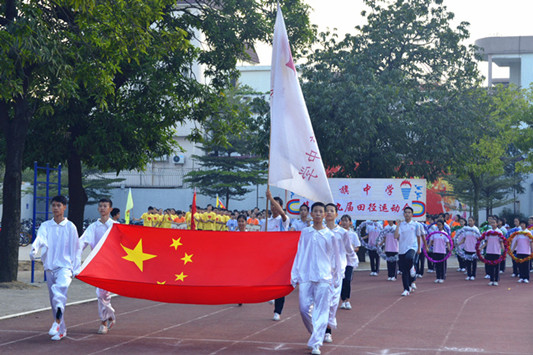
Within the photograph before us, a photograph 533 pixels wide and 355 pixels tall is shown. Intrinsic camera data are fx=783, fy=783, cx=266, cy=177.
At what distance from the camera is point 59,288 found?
11219 millimetres

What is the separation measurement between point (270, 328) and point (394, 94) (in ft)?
59.4

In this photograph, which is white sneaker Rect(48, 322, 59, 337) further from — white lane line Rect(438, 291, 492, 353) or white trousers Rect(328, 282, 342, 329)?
white lane line Rect(438, 291, 492, 353)

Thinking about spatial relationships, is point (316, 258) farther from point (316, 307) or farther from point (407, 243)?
point (407, 243)

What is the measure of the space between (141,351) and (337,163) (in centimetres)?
1978

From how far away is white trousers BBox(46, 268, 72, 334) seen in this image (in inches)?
434

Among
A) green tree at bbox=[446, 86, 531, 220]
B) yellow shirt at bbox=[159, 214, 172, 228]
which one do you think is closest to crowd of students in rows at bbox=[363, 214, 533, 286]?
green tree at bbox=[446, 86, 531, 220]

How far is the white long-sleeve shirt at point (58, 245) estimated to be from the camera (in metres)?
11.4

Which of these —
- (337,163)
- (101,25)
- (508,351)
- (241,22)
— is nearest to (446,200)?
(337,163)

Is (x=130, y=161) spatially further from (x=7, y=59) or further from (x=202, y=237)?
(x=202, y=237)

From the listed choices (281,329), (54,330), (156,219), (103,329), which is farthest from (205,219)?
(54,330)

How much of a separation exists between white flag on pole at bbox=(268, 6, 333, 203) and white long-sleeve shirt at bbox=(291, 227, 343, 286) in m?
0.86

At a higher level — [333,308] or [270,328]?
[333,308]

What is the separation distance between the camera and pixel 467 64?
31844 millimetres

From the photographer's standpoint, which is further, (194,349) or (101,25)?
(101,25)
